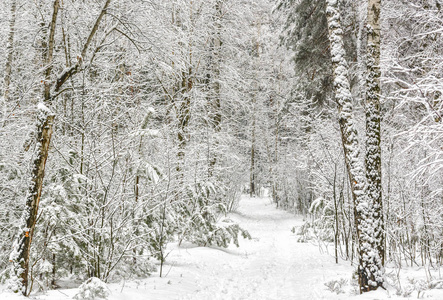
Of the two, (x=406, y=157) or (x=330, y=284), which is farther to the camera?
(x=406, y=157)

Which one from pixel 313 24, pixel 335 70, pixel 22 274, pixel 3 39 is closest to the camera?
pixel 22 274

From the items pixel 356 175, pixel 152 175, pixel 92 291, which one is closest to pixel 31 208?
pixel 92 291

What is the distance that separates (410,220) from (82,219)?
660 cm

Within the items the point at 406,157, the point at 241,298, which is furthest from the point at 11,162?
the point at 406,157

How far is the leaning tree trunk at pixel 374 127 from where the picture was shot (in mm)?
4840

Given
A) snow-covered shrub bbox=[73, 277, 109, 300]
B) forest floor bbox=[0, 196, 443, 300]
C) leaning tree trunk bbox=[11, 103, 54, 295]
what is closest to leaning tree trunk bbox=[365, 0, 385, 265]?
forest floor bbox=[0, 196, 443, 300]

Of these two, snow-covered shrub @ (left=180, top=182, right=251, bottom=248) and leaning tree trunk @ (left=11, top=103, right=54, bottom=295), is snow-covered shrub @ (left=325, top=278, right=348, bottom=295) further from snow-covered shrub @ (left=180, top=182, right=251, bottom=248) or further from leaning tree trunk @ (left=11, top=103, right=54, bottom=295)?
leaning tree trunk @ (left=11, top=103, right=54, bottom=295)

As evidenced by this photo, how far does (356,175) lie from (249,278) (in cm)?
353

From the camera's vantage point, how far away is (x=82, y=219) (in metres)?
4.89

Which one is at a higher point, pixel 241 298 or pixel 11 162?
pixel 11 162

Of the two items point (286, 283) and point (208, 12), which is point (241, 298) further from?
point (208, 12)

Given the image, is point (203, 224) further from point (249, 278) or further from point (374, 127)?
point (374, 127)

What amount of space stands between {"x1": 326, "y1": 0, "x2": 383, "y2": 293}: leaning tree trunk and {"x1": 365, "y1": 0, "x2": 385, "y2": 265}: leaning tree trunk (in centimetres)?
12

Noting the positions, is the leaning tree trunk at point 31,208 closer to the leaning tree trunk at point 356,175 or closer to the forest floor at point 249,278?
the forest floor at point 249,278
